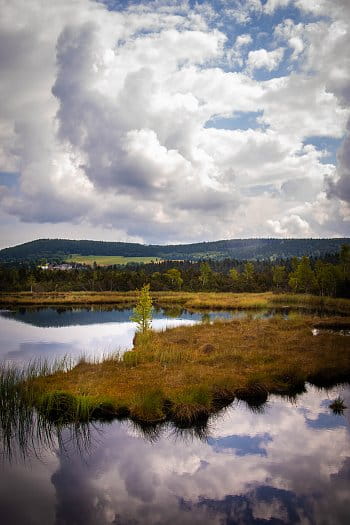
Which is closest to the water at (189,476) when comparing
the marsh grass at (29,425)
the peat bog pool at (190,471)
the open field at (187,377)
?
the peat bog pool at (190,471)

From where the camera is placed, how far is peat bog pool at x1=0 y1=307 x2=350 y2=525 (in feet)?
42.6

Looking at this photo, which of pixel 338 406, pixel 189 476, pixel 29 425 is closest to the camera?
pixel 189 476

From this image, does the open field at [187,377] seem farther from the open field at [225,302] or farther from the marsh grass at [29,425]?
the open field at [225,302]

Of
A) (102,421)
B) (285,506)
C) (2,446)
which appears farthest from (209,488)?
(2,446)

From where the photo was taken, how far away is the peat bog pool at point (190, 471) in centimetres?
1299

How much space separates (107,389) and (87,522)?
403 inches

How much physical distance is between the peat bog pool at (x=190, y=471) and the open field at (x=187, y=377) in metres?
1.04

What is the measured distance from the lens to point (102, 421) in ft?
64.8

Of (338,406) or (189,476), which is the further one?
(338,406)

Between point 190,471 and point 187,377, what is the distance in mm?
9286

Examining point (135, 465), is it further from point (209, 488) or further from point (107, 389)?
point (107, 389)

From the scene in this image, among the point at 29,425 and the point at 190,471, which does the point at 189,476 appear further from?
the point at 29,425

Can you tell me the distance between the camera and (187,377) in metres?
24.9

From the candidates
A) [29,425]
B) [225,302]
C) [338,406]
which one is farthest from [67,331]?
[225,302]
